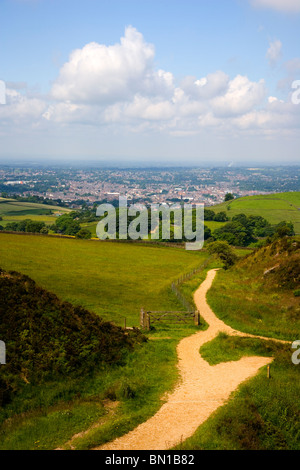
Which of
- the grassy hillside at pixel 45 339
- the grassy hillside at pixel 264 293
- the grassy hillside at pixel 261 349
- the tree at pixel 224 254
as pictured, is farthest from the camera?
the tree at pixel 224 254

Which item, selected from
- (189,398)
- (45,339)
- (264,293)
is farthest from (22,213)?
(189,398)

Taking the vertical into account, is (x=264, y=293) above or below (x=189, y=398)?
below

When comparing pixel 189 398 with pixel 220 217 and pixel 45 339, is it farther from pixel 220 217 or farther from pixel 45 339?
pixel 220 217

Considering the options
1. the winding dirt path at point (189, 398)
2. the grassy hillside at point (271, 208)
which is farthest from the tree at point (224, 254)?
the grassy hillside at point (271, 208)

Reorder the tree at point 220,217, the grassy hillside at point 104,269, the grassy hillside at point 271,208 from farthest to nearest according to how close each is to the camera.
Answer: the grassy hillside at point 271,208, the tree at point 220,217, the grassy hillside at point 104,269

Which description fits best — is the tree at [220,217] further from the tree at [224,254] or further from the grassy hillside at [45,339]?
the grassy hillside at [45,339]
